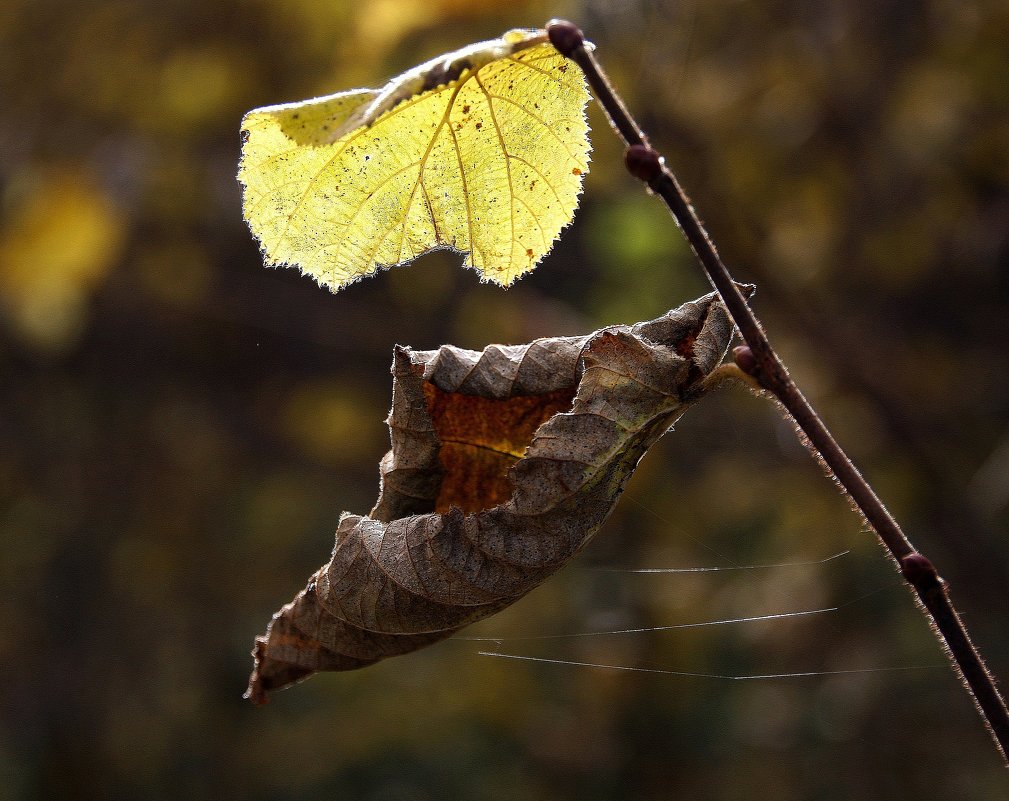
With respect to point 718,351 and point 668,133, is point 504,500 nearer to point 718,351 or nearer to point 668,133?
point 718,351

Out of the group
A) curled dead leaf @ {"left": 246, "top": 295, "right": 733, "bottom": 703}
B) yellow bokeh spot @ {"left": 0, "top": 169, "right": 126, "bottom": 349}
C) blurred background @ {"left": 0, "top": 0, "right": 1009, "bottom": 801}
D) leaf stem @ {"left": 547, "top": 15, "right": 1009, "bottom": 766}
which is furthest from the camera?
yellow bokeh spot @ {"left": 0, "top": 169, "right": 126, "bottom": 349}

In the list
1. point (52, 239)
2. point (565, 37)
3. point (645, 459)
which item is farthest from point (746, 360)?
point (52, 239)

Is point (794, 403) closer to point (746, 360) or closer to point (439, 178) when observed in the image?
point (746, 360)

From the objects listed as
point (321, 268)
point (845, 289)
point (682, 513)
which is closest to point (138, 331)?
point (682, 513)

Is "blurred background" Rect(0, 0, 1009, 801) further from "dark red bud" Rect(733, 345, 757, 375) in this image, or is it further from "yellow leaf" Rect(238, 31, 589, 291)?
"dark red bud" Rect(733, 345, 757, 375)

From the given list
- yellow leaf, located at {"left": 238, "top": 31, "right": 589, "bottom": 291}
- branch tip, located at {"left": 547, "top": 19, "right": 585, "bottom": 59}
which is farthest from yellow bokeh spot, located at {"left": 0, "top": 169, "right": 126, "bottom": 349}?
branch tip, located at {"left": 547, "top": 19, "right": 585, "bottom": 59}

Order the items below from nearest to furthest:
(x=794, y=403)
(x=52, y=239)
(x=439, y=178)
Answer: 1. (x=794, y=403)
2. (x=439, y=178)
3. (x=52, y=239)

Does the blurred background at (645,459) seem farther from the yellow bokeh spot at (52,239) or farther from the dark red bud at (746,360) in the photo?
the dark red bud at (746,360)
